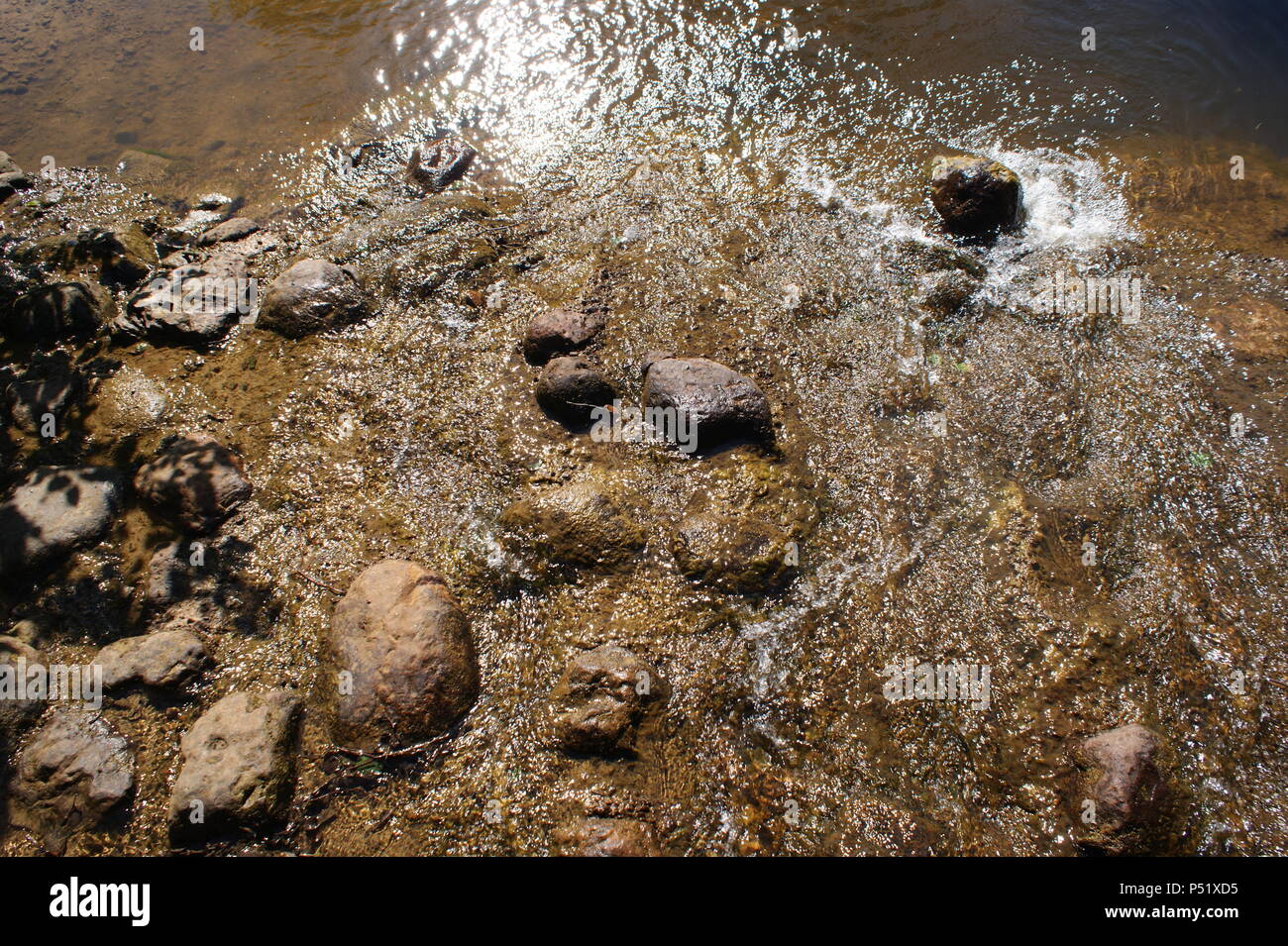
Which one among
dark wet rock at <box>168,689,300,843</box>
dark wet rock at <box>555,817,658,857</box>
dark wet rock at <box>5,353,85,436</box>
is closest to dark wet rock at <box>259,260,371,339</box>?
dark wet rock at <box>5,353,85,436</box>

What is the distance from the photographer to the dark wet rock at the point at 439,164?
23.1 ft

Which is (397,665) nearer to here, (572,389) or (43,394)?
(572,389)

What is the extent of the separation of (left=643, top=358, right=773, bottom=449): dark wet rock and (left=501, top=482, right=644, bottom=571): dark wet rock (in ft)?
3.02

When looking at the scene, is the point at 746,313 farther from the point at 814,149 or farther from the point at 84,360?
the point at 84,360

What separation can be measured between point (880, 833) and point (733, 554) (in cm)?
183

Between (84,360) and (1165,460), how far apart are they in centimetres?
892

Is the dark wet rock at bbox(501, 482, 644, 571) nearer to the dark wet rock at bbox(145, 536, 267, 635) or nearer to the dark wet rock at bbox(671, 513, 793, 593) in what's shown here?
the dark wet rock at bbox(671, 513, 793, 593)

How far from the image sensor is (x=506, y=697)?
13.3ft

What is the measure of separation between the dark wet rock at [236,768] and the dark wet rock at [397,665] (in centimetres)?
30

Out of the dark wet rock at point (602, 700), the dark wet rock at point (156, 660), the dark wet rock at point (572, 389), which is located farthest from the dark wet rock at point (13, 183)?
the dark wet rock at point (602, 700)

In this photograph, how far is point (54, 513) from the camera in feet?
15.0

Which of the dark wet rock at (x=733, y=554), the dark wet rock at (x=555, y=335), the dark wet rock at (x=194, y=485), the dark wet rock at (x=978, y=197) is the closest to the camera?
the dark wet rock at (x=733, y=554)

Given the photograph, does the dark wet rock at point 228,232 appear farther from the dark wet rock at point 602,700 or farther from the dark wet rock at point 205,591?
the dark wet rock at point 602,700
